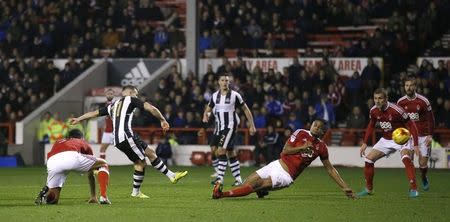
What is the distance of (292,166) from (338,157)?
13.2 meters

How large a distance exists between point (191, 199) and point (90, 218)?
3419mm

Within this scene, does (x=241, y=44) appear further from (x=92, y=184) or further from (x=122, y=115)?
(x=92, y=184)

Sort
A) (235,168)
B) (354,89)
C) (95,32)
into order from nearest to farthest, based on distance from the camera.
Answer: (235,168) < (354,89) < (95,32)

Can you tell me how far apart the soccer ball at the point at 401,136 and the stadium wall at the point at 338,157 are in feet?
35.8

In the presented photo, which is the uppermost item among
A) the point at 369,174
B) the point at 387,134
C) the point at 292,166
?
the point at 387,134

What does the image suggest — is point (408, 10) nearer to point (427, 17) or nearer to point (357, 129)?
point (427, 17)

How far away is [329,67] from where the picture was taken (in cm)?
3016

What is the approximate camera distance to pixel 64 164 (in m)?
14.7

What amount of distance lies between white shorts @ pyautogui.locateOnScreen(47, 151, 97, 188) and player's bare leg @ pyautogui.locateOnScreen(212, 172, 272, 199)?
6.12 feet

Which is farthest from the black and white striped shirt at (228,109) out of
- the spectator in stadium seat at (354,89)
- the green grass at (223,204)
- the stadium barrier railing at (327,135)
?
the spectator in stadium seat at (354,89)

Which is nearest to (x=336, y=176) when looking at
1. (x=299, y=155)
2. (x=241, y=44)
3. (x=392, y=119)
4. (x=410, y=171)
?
(x=299, y=155)

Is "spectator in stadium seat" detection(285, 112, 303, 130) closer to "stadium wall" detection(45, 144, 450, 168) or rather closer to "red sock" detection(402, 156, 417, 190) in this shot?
"stadium wall" detection(45, 144, 450, 168)

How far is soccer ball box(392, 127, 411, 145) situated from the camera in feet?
54.5

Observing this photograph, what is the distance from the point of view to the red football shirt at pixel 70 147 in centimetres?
1491
